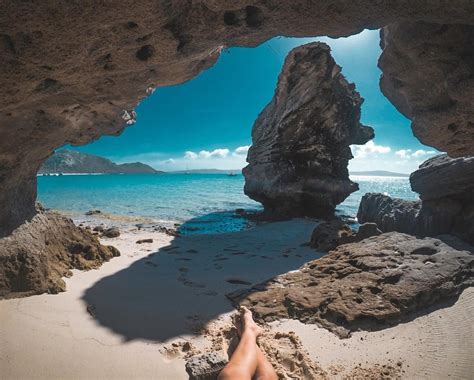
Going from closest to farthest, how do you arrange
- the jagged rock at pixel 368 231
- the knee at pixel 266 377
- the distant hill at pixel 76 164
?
the knee at pixel 266 377 → the jagged rock at pixel 368 231 → the distant hill at pixel 76 164

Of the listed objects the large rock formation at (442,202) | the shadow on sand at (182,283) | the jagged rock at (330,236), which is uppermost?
the large rock formation at (442,202)

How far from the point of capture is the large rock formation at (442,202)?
716 cm

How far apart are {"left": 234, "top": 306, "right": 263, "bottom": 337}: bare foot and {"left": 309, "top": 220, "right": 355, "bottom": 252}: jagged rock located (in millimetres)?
4507

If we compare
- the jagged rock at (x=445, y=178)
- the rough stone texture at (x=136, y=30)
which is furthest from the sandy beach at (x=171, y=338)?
the jagged rock at (x=445, y=178)

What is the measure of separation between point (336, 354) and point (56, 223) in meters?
5.65

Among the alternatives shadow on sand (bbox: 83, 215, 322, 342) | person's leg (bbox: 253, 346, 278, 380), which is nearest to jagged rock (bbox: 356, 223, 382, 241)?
shadow on sand (bbox: 83, 215, 322, 342)

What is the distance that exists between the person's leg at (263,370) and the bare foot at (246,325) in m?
0.43

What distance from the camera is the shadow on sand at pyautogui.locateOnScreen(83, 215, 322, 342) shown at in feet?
12.5

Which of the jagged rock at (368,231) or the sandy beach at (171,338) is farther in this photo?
the jagged rock at (368,231)

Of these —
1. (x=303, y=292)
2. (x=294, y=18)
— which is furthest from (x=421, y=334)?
(x=294, y=18)

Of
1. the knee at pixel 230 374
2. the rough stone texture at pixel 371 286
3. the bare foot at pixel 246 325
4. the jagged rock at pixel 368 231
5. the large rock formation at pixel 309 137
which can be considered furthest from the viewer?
the large rock formation at pixel 309 137

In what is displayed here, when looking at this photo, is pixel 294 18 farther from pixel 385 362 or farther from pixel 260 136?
pixel 260 136

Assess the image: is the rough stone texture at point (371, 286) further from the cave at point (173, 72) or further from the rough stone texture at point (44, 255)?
the rough stone texture at point (44, 255)

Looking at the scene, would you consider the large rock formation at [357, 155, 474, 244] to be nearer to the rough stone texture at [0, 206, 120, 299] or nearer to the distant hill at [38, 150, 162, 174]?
the rough stone texture at [0, 206, 120, 299]
